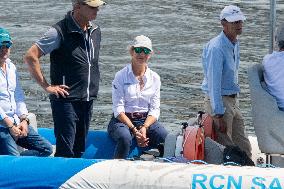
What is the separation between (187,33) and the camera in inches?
958

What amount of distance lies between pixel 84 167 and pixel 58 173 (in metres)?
0.18

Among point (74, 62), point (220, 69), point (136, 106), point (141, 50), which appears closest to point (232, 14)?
point (220, 69)

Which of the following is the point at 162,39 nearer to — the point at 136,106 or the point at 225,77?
the point at 136,106

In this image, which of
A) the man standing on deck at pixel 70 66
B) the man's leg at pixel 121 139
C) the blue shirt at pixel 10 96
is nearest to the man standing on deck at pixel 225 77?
the man's leg at pixel 121 139

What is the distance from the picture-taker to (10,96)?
267 inches

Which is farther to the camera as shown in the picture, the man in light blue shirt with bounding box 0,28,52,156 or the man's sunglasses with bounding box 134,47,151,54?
the man's sunglasses with bounding box 134,47,151,54

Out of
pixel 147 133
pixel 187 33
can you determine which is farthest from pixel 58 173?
pixel 187 33

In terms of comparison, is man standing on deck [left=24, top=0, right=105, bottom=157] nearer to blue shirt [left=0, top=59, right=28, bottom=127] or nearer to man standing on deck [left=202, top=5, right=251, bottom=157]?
blue shirt [left=0, top=59, right=28, bottom=127]

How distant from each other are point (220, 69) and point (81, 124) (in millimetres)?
1137

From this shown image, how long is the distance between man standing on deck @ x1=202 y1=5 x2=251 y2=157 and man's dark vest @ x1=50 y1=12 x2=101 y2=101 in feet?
2.85

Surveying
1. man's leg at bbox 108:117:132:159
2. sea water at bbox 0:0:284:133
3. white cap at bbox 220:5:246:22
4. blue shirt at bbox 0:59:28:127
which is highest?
white cap at bbox 220:5:246:22

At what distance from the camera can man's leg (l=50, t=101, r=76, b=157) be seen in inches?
271

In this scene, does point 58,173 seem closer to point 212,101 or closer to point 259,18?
point 212,101

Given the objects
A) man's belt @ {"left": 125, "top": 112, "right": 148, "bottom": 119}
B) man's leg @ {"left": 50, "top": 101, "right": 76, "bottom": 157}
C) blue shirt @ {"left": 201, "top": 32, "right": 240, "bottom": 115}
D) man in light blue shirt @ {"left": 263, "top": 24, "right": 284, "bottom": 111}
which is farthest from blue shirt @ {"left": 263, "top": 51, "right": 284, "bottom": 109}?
man's leg @ {"left": 50, "top": 101, "right": 76, "bottom": 157}
